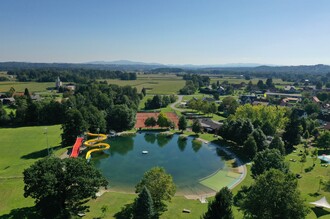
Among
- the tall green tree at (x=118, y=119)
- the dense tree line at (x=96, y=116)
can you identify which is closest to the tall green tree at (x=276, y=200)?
the dense tree line at (x=96, y=116)

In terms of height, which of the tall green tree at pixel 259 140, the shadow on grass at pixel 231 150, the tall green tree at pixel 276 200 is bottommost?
the shadow on grass at pixel 231 150

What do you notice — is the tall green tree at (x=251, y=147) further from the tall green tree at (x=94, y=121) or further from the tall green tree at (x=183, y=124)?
the tall green tree at (x=94, y=121)

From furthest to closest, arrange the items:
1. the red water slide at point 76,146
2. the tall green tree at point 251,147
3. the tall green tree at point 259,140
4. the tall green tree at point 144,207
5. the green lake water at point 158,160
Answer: the tall green tree at point 259,140
the red water slide at point 76,146
the tall green tree at point 251,147
the green lake water at point 158,160
the tall green tree at point 144,207

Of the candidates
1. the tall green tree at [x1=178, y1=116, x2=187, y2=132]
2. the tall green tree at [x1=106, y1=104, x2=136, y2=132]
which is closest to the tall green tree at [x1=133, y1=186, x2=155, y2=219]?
the tall green tree at [x1=178, y1=116, x2=187, y2=132]

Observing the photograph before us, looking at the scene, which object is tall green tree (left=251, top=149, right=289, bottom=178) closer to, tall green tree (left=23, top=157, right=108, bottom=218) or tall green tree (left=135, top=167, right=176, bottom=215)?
tall green tree (left=135, top=167, right=176, bottom=215)

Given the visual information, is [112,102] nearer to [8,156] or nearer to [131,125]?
[131,125]

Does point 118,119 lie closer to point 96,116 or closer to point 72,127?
point 96,116

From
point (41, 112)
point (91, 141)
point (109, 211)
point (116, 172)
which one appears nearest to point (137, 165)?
point (116, 172)
